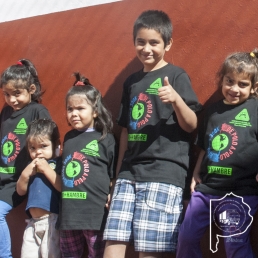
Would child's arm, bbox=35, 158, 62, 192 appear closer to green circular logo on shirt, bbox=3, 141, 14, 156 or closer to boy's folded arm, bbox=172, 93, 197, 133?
green circular logo on shirt, bbox=3, 141, 14, 156

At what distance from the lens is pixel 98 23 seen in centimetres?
404

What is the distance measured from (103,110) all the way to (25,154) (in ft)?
2.42

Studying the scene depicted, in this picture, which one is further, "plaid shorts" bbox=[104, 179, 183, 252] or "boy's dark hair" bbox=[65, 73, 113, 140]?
"boy's dark hair" bbox=[65, 73, 113, 140]

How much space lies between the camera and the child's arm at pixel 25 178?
3.71 meters

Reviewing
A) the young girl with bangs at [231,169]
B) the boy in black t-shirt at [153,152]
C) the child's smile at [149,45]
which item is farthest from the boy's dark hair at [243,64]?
the child's smile at [149,45]

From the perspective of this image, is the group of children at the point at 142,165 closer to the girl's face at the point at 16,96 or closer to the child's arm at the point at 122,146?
the child's arm at the point at 122,146

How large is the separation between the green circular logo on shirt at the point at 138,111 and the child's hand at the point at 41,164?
74 cm

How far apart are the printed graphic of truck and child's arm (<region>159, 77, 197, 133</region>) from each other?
1.81 feet

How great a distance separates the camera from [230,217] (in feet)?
9.60

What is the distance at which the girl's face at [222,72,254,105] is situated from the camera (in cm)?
303

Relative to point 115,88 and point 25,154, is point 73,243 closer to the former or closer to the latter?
point 25,154

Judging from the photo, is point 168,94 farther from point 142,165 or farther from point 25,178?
point 25,178
